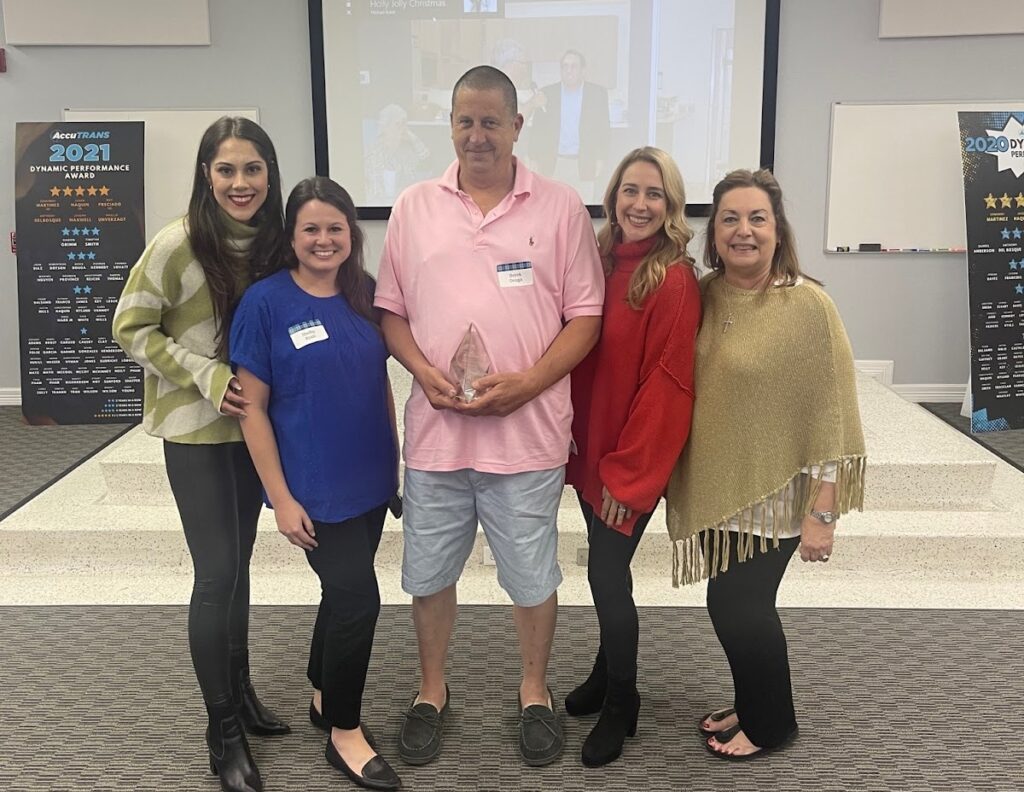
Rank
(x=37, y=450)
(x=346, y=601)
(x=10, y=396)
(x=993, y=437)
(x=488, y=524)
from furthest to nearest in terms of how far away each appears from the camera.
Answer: (x=10, y=396) < (x=993, y=437) < (x=37, y=450) < (x=488, y=524) < (x=346, y=601)

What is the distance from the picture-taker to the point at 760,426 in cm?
172

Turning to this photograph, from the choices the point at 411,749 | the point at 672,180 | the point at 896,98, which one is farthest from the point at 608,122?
the point at 411,749

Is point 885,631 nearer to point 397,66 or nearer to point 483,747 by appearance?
point 483,747

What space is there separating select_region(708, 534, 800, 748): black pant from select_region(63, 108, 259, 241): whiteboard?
3.89 metres

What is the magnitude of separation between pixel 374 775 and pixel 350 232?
1201mm

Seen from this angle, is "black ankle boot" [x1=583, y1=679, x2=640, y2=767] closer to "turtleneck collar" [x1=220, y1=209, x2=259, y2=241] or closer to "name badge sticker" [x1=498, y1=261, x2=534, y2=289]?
"name badge sticker" [x1=498, y1=261, x2=534, y2=289]

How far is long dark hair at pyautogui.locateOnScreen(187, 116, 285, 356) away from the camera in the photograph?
5.56 feet

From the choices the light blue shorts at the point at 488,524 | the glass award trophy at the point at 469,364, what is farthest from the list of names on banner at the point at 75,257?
the glass award trophy at the point at 469,364

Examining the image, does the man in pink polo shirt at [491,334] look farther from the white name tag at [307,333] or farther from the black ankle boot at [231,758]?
the black ankle boot at [231,758]

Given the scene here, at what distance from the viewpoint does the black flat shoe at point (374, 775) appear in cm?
186

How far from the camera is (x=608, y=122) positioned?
463cm

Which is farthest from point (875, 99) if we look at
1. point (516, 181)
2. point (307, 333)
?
point (307, 333)

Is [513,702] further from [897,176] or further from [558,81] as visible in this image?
[897,176]

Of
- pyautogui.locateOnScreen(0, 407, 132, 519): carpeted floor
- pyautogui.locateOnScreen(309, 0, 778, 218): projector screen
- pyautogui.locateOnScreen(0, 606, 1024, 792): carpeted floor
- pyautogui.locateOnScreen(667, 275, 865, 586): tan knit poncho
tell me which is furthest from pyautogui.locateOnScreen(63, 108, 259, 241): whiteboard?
pyautogui.locateOnScreen(667, 275, 865, 586): tan knit poncho
